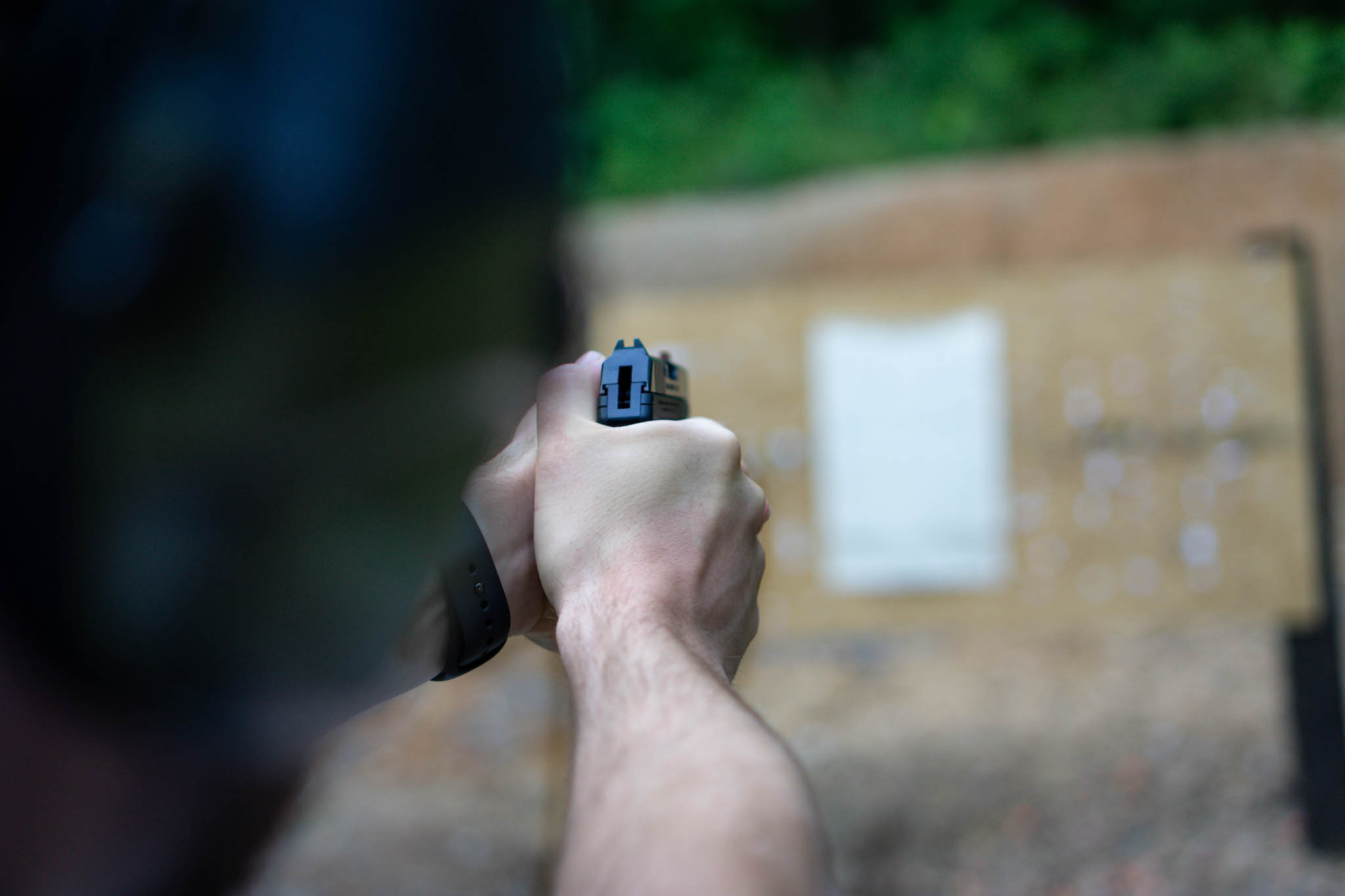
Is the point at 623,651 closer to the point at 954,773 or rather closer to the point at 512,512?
the point at 512,512

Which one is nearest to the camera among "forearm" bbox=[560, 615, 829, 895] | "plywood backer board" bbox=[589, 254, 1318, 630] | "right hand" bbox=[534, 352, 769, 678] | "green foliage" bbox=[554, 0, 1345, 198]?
"forearm" bbox=[560, 615, 829, 895]

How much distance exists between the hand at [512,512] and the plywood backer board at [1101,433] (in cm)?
131

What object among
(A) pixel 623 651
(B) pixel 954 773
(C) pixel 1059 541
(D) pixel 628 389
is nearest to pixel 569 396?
(D) pixel 628 389

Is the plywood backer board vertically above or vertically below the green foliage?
below

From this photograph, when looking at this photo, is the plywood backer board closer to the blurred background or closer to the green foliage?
the blurred background

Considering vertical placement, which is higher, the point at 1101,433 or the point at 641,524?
the point at 1101,433

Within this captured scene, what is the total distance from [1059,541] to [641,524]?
1624 millimetres

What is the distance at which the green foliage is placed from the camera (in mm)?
3197

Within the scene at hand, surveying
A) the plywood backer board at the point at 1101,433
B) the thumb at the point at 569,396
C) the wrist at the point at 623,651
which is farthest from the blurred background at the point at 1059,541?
the wrist at the point at 623,651

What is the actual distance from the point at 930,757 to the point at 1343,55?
1.73 m

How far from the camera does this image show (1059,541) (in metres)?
1.90

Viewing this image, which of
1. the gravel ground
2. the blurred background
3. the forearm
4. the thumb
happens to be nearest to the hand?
the thumb

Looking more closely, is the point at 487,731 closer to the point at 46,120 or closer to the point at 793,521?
the point at 793,521

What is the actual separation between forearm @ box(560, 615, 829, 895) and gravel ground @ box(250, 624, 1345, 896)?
1380mm
